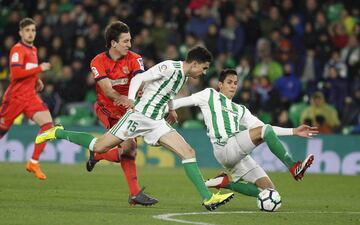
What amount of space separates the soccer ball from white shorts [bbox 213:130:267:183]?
1.82ft

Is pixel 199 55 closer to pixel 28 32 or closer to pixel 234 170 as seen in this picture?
pixel 234 170

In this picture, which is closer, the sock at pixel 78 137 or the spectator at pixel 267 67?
the sock at pixel 78 137

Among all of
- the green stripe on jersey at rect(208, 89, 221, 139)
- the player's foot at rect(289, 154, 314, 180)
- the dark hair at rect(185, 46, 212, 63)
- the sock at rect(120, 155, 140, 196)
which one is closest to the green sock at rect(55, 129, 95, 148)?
the sock at rect(120, 155, 140, 196)

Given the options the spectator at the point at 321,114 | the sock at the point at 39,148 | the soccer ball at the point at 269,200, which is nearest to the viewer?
the soccer ball at the point at 269,200

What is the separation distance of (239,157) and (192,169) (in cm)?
93

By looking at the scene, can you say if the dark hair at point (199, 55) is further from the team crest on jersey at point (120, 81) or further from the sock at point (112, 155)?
the sock at point (112, 155)

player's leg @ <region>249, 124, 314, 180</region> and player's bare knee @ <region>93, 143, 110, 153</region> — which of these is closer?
player's leg @ <region>249, 124, 314, 180</region>

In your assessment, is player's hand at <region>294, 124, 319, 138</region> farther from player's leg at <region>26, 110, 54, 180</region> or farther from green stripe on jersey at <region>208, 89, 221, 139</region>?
player's leg at <region>26, 110, 54, 180</region>

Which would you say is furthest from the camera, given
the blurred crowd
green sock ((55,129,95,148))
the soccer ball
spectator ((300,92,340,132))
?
the blurred crowd

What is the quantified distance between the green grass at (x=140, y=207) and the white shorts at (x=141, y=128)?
33.1 inches

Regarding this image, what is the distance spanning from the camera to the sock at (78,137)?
39.0 feet

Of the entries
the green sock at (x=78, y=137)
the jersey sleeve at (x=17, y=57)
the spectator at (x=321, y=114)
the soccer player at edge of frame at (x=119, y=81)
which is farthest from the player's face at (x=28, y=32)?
the spectator at (x=321, y=114)

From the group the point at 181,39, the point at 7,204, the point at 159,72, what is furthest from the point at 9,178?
the point at 181,39

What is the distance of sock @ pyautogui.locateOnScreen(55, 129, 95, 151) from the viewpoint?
11898mm
